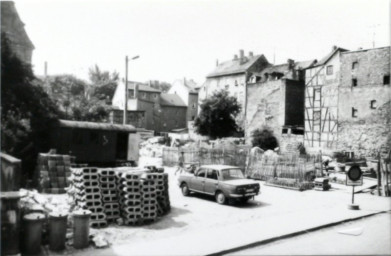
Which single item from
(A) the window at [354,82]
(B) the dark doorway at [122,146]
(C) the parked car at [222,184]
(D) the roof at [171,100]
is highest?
(D) the roof at [171,100]

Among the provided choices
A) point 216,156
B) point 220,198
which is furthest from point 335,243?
point 216,156

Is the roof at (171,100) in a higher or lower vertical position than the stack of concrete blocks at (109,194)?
higher

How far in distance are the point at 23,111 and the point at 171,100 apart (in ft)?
168

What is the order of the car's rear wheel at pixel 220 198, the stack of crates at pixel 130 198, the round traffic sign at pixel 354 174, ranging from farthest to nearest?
the car's rear wheel at pixel 220 198 → the round traffic sign at pixel 354 174 → the stack of crates at pixel 130 198

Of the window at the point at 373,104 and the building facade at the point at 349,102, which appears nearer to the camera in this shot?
the building facade at the point at 349,102

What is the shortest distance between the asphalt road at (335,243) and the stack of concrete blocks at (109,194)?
15.4ft

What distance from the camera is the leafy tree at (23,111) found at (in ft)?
57.0

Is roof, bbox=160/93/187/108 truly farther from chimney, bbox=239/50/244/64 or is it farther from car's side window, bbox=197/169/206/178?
car's side window, bbox=197/169/206/178

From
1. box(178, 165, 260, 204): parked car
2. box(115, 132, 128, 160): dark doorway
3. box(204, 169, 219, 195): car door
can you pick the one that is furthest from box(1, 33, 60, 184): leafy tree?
box(204, 169, 219, 195): car door

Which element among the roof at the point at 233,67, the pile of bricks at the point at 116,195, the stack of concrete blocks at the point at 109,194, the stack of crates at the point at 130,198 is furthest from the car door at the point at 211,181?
the roof at the point at 233,67

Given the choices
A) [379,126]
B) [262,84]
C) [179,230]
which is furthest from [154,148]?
[179,230]

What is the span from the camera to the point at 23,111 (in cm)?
1881

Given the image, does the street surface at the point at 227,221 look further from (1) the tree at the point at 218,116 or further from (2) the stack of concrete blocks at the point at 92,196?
(1) the tree at the point at 218,116

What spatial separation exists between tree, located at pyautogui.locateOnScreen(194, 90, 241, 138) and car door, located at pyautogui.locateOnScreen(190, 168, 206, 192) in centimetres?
3025
